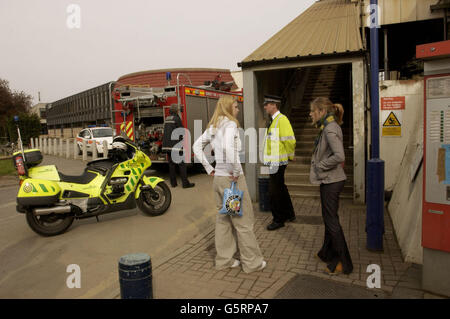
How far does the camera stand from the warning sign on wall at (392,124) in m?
7.93

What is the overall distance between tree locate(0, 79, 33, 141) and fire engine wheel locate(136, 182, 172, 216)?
2244cm

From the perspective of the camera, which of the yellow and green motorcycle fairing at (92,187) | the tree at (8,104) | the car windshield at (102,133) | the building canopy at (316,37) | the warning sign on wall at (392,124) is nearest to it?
the yellow and green motorcycle fairing at (92,187)

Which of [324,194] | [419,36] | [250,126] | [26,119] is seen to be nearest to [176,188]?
[250,126]

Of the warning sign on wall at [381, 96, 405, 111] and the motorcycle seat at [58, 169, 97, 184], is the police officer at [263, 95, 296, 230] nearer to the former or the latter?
Result: the motorcycle seat at [58, 169, 97, 184]

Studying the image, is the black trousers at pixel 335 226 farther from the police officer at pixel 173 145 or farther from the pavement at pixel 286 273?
the police officer at pixel 173 145

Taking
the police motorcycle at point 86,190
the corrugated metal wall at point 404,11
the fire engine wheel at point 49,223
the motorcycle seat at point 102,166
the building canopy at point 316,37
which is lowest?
the fire engine wheel at point 49,223

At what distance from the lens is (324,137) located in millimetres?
3994

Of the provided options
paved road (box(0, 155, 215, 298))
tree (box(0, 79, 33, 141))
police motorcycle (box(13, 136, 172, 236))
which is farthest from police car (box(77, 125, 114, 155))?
police motorcycle (box(13, 136, 172, 236))

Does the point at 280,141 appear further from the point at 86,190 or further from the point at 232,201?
the point at 86,190

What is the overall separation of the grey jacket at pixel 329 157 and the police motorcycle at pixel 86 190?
3368 mm

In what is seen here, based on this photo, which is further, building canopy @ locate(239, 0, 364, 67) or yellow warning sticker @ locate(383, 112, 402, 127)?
yellow warning sticker @ locate(383, 112, 402, 127)

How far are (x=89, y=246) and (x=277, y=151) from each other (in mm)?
3020

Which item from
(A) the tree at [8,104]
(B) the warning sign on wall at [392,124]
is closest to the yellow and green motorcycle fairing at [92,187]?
(B) the warning sign on wall at [392,124]

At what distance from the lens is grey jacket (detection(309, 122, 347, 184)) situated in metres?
3.87
